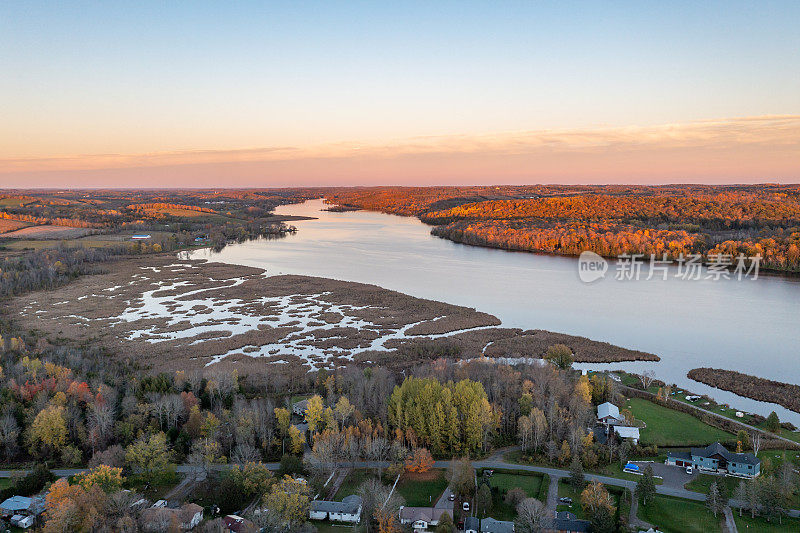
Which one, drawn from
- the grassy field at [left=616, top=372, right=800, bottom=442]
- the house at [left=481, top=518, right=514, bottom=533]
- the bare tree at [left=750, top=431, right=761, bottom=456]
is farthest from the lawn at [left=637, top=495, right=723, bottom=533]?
the grassy field at [left=616, top=372, right=800, bottom=442]

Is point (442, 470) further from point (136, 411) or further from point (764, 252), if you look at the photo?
point (764, 252)

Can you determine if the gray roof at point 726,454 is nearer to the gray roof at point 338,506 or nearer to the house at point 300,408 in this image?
the gray roof at point 338,506

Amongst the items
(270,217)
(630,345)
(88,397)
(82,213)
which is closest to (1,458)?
(88,397)

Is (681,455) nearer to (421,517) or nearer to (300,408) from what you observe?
(421,517)

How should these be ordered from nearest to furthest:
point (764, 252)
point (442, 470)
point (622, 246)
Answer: point (442, 470) → point (764, 252) → point (622, 246)

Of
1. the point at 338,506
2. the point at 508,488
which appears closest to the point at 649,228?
the point at 508,488

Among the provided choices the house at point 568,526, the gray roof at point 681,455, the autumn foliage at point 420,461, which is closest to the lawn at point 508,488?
the house at point 568,526
